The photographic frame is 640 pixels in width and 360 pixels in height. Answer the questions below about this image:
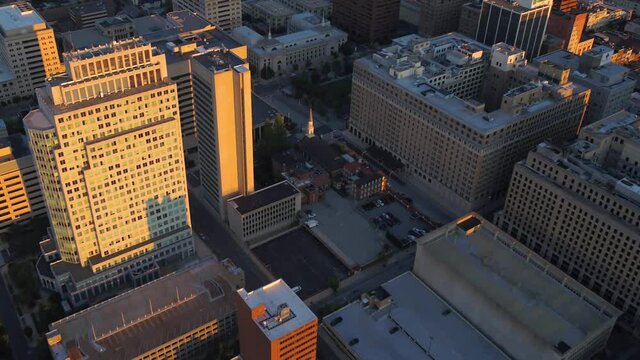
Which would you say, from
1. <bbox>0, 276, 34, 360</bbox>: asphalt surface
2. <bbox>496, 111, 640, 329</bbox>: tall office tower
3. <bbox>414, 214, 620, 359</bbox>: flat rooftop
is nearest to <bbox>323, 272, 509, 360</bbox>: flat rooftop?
<bbox>414, 214, 620, 359</bbox>: flat rooftop

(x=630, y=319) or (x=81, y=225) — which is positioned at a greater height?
(x=81, y=225)

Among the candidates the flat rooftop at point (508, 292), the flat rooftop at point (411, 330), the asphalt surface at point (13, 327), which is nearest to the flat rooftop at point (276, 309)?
the flat rooftop at point (411, 330)

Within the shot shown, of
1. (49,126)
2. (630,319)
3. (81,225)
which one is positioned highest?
(49,126)

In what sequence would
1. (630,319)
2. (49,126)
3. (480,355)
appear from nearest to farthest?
1. (49,126)
2. (480,355)
3. (630,319)

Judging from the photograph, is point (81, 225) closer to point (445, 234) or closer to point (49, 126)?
point (49, 126)

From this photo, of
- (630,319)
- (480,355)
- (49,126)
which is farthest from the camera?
(630,319)

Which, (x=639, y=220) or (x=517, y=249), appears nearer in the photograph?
(x=639, y=220)

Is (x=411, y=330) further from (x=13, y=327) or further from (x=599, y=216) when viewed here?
(x=13, y=327)

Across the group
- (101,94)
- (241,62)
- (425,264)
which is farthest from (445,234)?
(101,94)
